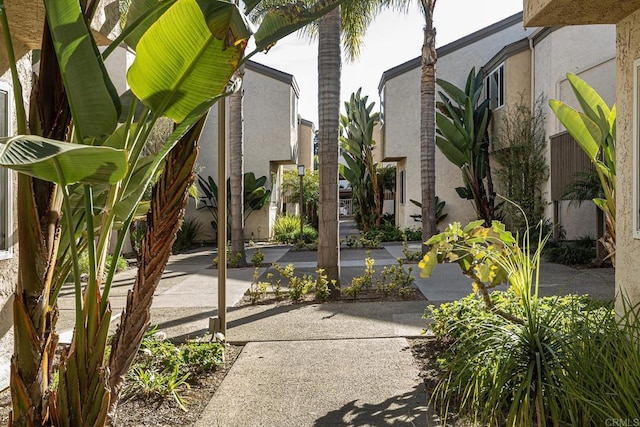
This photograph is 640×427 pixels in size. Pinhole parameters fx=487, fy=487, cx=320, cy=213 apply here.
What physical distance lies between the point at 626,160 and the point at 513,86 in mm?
13965

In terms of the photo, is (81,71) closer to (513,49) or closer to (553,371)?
(553,371)

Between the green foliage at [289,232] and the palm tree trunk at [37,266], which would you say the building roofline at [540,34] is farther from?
the palm tree trunk at [37,266]

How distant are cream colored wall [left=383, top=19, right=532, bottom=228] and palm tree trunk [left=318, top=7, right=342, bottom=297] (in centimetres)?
1219

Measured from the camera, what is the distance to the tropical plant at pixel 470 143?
15.9 metres

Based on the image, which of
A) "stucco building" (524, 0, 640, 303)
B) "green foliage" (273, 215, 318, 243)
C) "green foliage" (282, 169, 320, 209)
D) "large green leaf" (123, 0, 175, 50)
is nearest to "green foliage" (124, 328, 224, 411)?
"large green leaf" (123, 0, 175, 50)

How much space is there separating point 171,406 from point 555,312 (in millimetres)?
3150

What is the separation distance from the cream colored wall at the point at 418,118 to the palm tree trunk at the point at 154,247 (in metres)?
17.5

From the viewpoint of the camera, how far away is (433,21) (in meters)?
13.5

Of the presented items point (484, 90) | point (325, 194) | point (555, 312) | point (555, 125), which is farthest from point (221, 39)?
point (484, 90)

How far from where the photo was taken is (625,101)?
4.09m

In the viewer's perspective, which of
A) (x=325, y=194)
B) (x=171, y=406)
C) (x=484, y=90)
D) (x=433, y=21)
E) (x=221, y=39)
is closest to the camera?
(x=221, y=39)

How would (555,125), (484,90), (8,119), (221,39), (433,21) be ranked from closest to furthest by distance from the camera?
(221,39) < (8,119) < (433,21) < (555,125) < (484,90)

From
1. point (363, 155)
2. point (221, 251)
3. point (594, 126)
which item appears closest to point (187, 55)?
point (221, 251)

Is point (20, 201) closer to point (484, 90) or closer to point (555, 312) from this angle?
point (555, 312)
